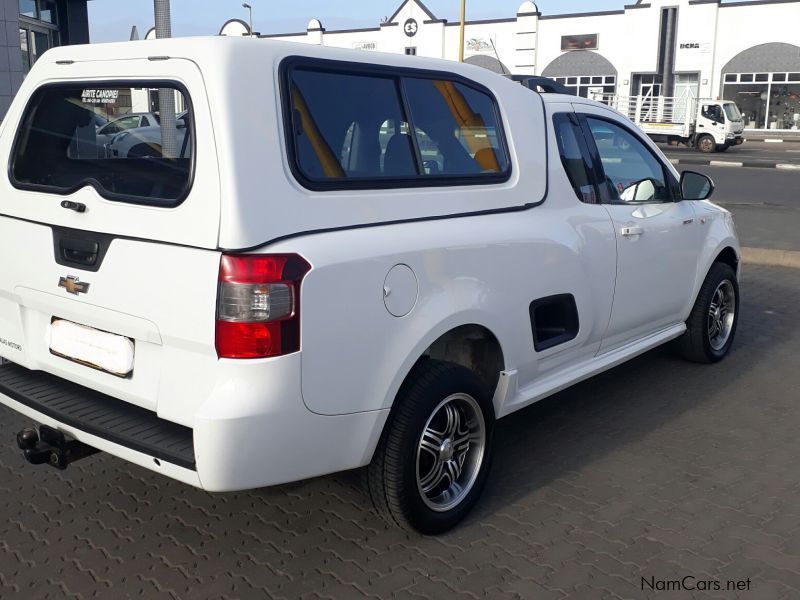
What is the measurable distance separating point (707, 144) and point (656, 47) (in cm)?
1498

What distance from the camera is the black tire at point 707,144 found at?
32.0 m

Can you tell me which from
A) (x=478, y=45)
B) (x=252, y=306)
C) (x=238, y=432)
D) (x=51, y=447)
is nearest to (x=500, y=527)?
(x=238, y=432)

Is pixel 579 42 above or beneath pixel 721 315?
above

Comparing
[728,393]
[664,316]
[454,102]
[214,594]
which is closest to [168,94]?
[454,102]

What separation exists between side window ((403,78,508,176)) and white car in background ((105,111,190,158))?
0.97 m

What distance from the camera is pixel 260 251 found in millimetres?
2697

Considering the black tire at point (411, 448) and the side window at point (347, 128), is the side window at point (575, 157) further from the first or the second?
the black tire at point (411, 448)

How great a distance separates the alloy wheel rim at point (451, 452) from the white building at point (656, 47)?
127 feet

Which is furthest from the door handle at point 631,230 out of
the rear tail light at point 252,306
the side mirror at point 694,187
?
the rear tail light at point 252,306

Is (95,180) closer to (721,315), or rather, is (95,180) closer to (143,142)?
(143,142)

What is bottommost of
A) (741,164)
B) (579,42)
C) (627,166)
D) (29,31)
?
(741,164)

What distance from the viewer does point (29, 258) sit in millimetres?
3270

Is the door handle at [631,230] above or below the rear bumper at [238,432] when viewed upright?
above

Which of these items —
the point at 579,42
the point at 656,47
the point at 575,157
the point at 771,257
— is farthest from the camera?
the point at 579,42
